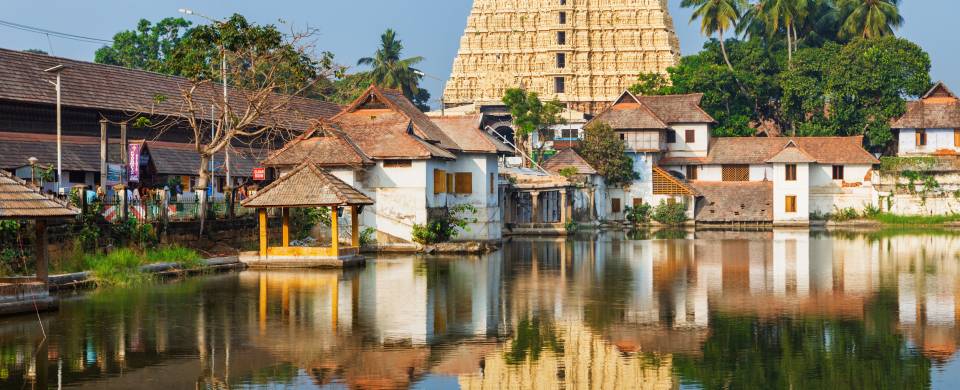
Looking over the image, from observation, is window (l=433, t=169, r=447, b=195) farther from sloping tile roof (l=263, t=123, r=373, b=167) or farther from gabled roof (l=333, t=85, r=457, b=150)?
sloping tile roof (l=263, t=123, r=373, b=167)

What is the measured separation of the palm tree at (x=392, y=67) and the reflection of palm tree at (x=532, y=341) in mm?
67876

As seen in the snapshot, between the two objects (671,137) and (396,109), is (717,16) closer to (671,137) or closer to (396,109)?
(671,137)

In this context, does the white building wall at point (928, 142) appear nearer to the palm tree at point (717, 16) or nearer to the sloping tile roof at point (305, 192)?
the palm tree at point (717, 16)

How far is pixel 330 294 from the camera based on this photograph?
26.5 m

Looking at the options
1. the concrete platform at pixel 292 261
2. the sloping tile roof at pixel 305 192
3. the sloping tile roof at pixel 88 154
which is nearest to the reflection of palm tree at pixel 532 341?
the concrete platform at pixel 292 261

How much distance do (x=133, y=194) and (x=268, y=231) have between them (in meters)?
4.31

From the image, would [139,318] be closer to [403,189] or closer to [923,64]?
[403,189]

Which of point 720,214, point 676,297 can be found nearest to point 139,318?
point 676,297

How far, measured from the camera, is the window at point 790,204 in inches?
2734

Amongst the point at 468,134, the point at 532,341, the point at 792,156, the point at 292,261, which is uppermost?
the point at 792,156

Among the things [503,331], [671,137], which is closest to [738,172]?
[671,137]

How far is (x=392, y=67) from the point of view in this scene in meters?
91.2

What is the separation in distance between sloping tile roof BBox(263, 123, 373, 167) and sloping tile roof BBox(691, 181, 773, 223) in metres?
33.5

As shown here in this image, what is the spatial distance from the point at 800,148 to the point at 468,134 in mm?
30301
